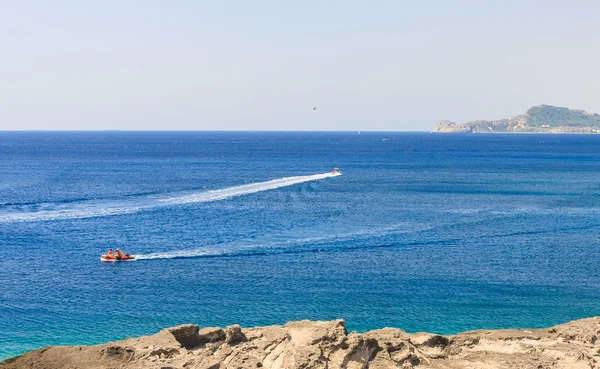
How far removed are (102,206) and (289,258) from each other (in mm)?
36164

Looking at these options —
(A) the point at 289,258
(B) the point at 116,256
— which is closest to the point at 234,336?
(A) the point at 289,258

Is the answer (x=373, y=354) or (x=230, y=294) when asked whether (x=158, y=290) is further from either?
(x=373, y=354)

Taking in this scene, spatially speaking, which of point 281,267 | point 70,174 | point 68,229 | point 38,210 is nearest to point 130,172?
point 70,174

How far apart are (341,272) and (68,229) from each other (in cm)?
3202

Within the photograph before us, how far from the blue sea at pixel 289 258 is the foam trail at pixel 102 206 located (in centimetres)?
27

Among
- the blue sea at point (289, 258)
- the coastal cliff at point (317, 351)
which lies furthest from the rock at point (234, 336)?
the blue sea at point (289, 258)

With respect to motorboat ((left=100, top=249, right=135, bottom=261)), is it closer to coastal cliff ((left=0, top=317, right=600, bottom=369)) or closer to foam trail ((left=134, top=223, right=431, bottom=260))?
foam trail ((left=134, top=223, right=431, bottom=260))

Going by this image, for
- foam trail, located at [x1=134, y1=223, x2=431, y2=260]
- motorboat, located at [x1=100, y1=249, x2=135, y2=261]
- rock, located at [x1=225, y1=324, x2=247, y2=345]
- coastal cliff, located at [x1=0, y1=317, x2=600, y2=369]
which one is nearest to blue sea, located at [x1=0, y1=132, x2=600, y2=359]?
foam trail, located at [x1=134, y1=223, x2=431, y2=260]

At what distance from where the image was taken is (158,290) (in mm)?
44219

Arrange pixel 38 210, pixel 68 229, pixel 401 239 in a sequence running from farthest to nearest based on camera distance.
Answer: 1. pixel 38 210
2. pixel 68 229
3. pixel 401 239

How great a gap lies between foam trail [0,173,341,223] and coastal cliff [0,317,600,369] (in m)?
51.5

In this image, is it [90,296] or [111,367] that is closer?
[111,367]

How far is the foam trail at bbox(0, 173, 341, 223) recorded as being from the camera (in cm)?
7144

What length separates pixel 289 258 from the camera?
2060 inches
